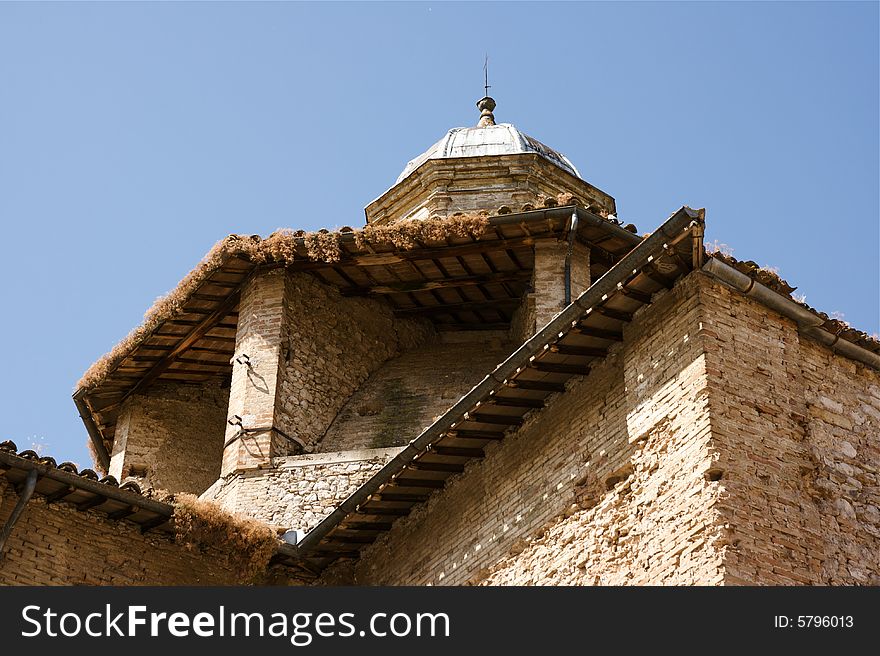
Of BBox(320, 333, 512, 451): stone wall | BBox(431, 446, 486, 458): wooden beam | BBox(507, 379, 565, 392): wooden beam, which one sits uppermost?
BBox(320, 333, 512, 451): stone wall

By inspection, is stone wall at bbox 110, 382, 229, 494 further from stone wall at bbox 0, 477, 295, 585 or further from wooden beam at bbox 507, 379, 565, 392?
wooden beam at bbox 507, 379, 565, 392

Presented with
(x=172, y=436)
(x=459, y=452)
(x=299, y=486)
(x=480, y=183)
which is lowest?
(x=459, y=452)

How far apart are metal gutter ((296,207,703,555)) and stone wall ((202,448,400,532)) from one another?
3.71ft

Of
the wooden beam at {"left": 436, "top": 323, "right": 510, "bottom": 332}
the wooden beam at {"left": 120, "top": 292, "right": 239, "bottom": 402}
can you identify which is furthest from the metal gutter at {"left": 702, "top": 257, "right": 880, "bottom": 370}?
the wooden beam at {"left": 120, "top": 292, "right": 239, "bottom": 402}

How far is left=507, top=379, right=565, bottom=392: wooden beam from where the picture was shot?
13047mm

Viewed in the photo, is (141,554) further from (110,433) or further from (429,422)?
(110,433)

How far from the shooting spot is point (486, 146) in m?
19.8

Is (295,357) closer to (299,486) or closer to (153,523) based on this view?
(299,486)

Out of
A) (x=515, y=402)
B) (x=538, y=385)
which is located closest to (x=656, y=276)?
(x=538, y=385)

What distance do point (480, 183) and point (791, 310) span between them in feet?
23.6

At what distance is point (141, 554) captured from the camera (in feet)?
46.8

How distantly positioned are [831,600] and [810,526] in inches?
55.7

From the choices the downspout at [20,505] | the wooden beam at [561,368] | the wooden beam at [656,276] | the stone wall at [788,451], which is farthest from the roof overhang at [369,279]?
the downspout at [20,505]

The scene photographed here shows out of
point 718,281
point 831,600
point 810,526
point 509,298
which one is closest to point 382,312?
point 509,298
